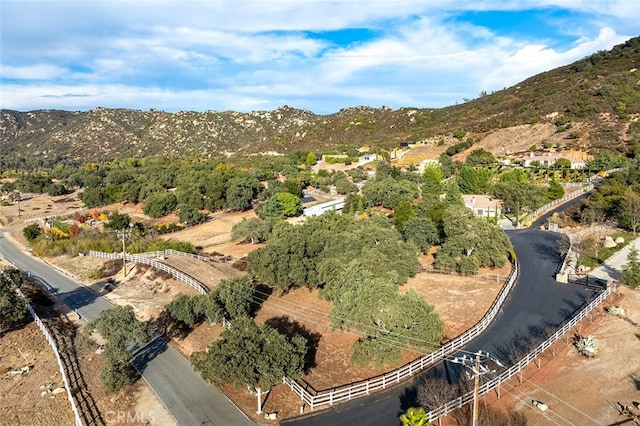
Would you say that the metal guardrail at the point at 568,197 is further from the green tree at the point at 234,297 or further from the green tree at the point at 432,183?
the green tree at the point at 234,297

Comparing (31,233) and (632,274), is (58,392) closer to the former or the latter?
→ (632,274)

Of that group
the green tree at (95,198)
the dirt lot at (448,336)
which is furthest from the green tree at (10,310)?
the green tree at (95,198)

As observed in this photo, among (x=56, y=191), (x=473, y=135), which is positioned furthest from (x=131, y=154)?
(x=473, y=135)

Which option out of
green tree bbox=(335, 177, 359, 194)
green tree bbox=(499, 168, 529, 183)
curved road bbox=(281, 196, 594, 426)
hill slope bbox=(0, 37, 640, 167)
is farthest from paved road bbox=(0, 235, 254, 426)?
hill slope bbox=(0, 37, 640, 167)

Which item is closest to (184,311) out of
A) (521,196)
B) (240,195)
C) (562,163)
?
(240,195)

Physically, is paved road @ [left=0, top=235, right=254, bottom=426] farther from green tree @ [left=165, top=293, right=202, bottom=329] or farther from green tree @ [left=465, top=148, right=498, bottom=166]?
green tree @ [left=465, top=148, right=498, bottom=166]
